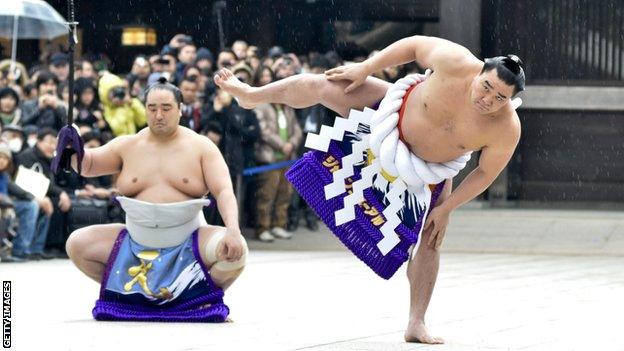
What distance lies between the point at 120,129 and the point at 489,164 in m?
4.91

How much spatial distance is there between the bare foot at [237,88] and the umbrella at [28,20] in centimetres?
485

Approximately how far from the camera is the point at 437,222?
5.64 metres

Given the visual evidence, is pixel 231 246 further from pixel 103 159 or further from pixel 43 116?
pixel 43 116

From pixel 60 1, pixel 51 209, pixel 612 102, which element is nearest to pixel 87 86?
pixel 51 209

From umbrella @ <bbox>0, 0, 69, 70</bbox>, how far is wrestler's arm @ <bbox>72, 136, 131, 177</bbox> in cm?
450

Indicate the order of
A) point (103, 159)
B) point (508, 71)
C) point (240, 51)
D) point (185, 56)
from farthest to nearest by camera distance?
point (240, 51)
point (185, 56)
point (103, 159)
point (508, 71)

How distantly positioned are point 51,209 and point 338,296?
2.87 m

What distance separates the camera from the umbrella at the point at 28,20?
10680mm

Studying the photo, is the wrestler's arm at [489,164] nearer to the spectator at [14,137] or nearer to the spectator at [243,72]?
the spectator at [14,137]

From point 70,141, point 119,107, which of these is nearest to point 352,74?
point 70,141

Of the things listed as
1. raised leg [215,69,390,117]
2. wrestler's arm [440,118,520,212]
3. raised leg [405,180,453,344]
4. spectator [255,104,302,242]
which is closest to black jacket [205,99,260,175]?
spectator [255,104,302,242]

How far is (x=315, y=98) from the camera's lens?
18.9 ft

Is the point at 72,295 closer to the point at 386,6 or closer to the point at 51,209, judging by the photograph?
the point at 51,209

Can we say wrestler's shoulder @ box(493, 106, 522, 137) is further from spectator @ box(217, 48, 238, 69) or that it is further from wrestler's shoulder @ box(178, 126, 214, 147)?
spectator @ box(217, 48, 238, 69)
